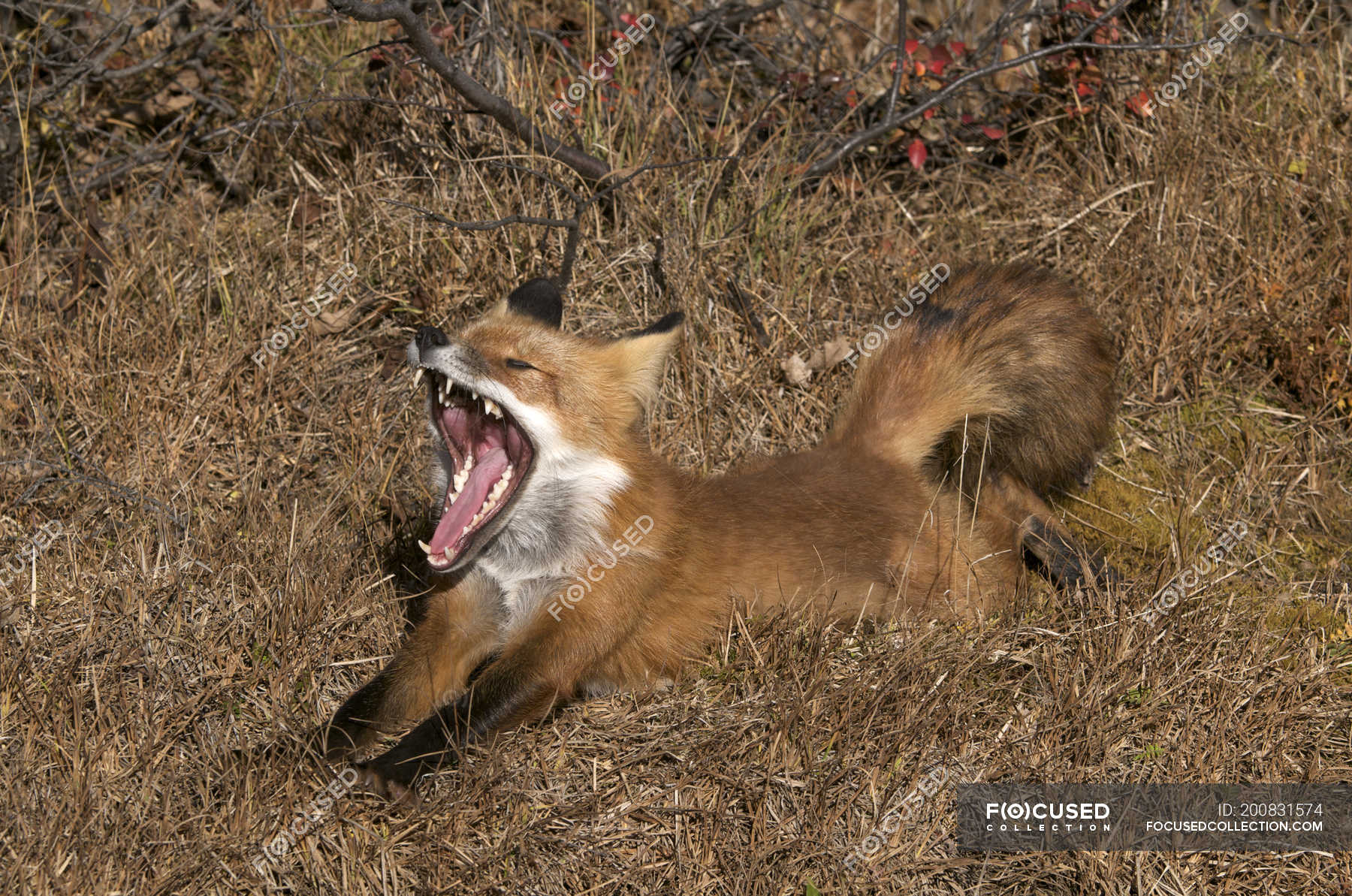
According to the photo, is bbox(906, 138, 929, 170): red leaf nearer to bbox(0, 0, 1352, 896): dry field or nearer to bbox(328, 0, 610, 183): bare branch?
bbox(0, 0, 1352, 896): dry field

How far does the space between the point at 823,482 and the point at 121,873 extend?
2.56 metres

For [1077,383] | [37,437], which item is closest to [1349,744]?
[1077,383]

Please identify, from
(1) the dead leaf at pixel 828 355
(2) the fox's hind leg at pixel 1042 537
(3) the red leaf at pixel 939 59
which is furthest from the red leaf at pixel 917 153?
(2) the fox's hind leg at pixel 1042 537

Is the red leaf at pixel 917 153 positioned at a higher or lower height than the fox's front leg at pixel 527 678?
higher

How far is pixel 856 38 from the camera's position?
722 cm

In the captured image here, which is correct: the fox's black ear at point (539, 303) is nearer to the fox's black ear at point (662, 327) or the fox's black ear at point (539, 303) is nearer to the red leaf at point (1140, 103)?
the fox's black ear at point (662, 327)

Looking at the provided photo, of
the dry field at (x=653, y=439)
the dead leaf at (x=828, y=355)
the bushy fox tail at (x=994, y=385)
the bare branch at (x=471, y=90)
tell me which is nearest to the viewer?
the dry field at (x=653, y=439)

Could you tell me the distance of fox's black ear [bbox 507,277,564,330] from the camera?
3982 millimetres

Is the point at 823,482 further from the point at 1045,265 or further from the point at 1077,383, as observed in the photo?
the point at 1045,265

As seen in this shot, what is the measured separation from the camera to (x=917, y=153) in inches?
234

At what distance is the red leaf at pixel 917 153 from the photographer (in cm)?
595

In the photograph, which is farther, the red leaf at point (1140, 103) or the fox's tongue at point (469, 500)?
the red leaf at point (1140, 103)

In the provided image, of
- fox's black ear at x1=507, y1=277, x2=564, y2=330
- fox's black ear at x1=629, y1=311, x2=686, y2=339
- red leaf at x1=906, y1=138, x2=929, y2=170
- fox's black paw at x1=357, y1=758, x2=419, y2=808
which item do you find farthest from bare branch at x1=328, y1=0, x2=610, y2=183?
fox's black paw at x1=357, y1=758, x2=419, y2=808

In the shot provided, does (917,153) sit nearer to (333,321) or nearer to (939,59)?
(939,59)
